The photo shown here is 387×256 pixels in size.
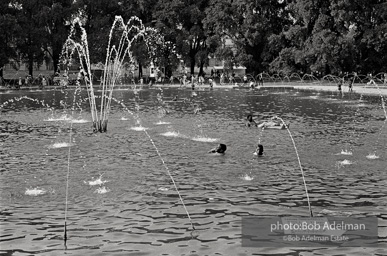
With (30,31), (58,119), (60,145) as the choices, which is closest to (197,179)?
(60,145)

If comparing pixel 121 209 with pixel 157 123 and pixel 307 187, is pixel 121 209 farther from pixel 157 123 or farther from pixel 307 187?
pixel 157 123

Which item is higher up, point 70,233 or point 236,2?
point 236,2

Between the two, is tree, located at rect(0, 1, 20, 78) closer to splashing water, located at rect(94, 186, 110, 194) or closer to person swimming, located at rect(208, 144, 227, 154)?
person swimming, located at rect(208, 144, 227, 154)

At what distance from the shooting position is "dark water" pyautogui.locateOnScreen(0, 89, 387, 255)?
459 inches

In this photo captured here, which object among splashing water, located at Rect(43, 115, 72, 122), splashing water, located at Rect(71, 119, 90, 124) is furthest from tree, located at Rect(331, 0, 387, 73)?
splashing water, located at Rect(71, 119, 90, 124)

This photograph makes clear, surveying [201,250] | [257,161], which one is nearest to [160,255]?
[201,250]

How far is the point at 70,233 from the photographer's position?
1204 centimetres

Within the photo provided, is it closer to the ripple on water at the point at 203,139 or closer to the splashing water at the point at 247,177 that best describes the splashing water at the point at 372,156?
the splashing water at the point at 247,177

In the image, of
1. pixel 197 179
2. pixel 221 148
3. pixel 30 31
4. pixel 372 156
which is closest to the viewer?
pixel 197 179

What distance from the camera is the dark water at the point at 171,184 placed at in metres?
11.7

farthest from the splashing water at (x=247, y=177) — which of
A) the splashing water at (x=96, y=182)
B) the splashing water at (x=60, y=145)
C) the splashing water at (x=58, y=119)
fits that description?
the splashing water at (x=58, y=119)

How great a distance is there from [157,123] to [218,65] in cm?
9887

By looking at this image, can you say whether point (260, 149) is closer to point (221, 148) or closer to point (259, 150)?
point (259, 150)

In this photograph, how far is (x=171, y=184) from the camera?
647 inches
